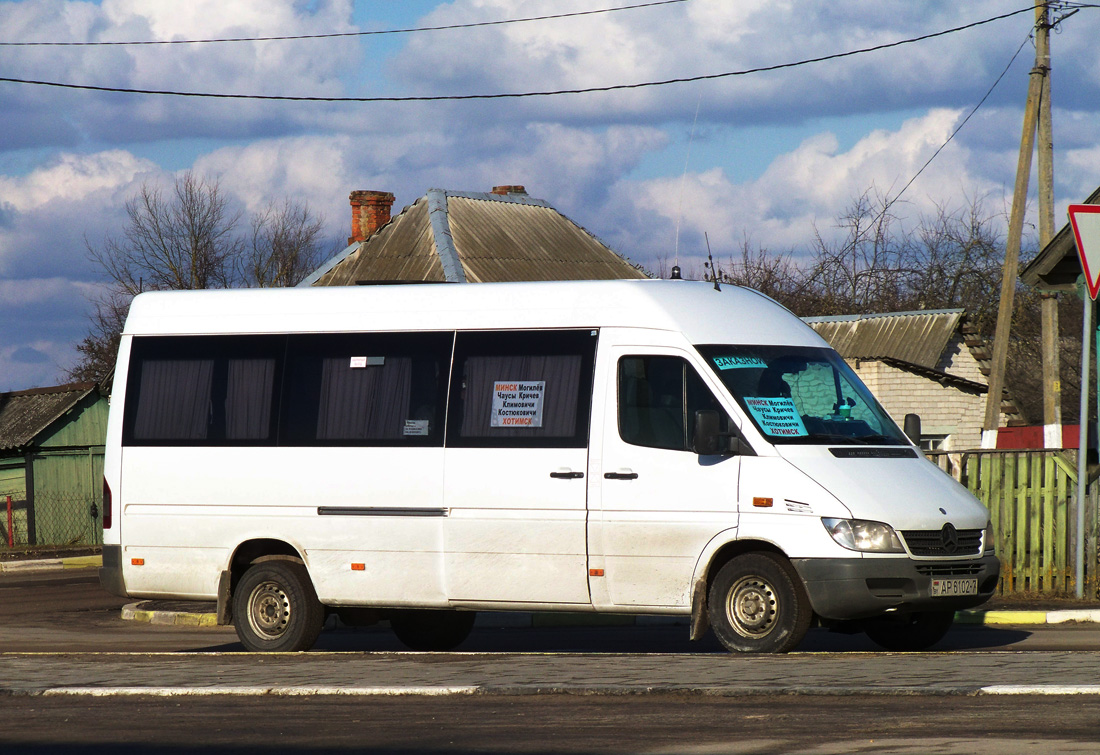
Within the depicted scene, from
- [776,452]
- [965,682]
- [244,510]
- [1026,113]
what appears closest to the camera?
[965,682]

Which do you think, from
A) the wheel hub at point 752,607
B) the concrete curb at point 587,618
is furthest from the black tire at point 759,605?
the concrete curb at point 587,618

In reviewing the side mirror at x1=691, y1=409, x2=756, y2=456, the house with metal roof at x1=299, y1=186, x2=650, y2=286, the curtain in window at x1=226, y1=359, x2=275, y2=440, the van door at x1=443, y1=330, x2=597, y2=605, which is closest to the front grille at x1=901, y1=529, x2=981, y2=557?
the side mirror at x1=691, y1=409, x2=756, y2=456

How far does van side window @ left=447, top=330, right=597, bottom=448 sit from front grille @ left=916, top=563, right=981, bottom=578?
2.42 metres

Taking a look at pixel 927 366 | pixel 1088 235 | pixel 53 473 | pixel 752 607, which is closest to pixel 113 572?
pixel 752 607

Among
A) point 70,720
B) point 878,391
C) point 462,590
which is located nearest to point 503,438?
point 462,590

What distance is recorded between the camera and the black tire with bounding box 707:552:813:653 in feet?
31.8

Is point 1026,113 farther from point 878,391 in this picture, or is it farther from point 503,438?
point 503,438

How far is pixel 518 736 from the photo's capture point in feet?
22.0

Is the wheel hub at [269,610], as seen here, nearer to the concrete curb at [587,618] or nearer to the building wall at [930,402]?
the concrete curb at [587,618]

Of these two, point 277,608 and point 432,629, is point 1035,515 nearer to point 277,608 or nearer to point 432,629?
point 432,629

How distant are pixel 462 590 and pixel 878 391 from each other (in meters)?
25.6

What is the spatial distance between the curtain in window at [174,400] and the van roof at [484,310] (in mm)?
304

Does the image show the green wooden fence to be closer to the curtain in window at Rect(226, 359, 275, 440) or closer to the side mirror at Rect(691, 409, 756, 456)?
the side mirror at Rect(691, 409, 756, 456)

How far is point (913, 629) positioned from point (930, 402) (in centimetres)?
2588
